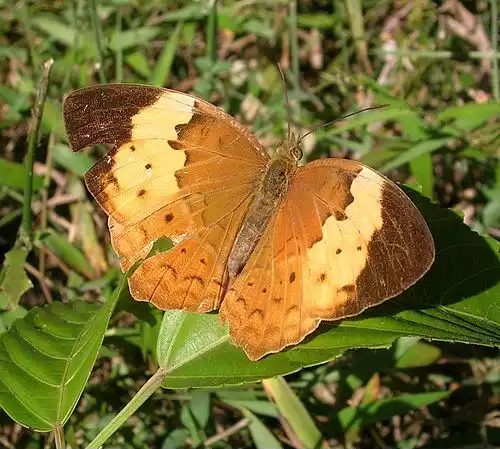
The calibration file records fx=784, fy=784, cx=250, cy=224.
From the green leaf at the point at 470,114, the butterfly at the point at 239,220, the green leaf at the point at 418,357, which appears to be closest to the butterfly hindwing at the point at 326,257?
the butterfly at the point at 239,220

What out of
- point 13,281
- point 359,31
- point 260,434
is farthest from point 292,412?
point 359,31

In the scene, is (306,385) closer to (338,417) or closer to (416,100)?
(338,417)

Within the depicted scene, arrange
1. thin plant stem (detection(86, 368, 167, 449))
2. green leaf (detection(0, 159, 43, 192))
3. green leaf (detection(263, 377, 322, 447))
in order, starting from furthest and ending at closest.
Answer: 1. green leaf (detection(0, 159, 43, 192))
2. green leaf (detection(263, 377, 322, 447))
3. thin plant stem (detection(86, 368, 167, 449))

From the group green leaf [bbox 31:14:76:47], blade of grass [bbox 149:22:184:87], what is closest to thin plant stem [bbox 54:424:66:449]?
blade of grass [bbox 149:22:184:87]

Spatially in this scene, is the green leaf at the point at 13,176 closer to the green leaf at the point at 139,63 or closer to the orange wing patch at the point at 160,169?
the green leaf at the point at 139,63

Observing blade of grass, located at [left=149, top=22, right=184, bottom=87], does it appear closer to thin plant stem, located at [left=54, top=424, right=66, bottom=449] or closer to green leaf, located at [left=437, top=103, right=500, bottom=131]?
green leaf, located at [left=437, top=103, right=500, bottom=131]

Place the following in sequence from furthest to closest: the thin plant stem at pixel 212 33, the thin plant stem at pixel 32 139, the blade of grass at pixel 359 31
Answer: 1. the blade of grass at pixel 359 31
2. the thin plant stem at pixel 212 33
3. the thin plant stem at pixel 32 139

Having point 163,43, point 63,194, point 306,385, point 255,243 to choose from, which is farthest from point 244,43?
point 255,243
